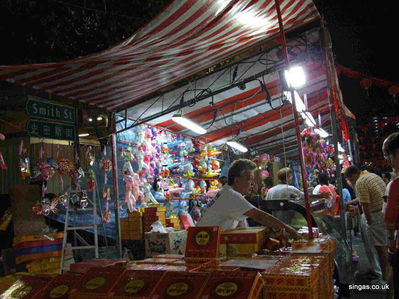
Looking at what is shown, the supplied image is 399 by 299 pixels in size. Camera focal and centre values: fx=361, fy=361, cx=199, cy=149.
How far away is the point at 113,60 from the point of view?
4.70 meters

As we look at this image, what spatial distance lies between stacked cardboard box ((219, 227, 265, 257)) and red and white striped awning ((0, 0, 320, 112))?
8.15 feet

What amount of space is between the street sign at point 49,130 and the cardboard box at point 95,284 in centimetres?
396

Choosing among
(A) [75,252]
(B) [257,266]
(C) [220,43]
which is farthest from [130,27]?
(B) [257,266]

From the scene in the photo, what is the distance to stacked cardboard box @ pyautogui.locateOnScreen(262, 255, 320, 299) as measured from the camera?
1.54 metres

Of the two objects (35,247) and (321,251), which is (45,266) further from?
(321,251)

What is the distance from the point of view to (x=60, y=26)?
28.6 feet

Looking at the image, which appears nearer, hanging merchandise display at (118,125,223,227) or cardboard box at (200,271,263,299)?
cardboard box at (200,271,263,299)

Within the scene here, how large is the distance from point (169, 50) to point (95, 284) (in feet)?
11.9

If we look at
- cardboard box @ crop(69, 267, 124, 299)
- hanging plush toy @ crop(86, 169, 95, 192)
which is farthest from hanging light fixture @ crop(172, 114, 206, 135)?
cardboard box @ crop(69, 267, 124, 299)

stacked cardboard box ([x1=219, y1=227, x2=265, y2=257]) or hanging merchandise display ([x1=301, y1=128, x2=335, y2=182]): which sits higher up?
hanging merchandise display ([x1=301, y1=128, x2=335, y2=182])

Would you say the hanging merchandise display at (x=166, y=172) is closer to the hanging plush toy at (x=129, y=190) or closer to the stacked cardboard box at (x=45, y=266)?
the hanging plush toy at (x=129, y=190)

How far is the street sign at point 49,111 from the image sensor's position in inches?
204

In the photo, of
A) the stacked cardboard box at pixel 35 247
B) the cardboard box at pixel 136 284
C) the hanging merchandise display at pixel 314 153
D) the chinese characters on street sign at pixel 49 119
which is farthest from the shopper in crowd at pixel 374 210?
the stacked cardboard box at pixel 35 247

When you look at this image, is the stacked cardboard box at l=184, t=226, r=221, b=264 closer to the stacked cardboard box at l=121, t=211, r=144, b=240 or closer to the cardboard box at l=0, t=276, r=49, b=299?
the cardboard box at l=0, t=276, r=49, b=299
